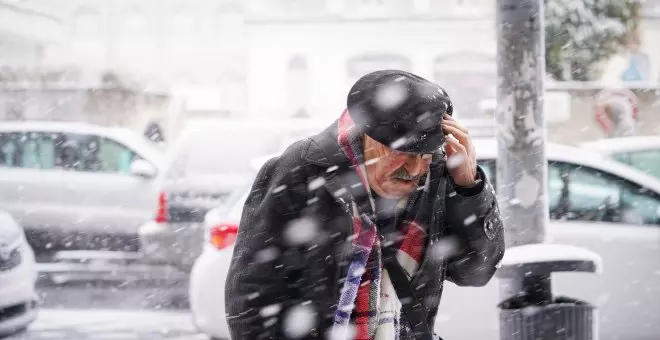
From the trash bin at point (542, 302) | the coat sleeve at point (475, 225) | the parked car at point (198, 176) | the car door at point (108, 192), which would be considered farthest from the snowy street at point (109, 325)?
the coat sleeve at point (475, 225)

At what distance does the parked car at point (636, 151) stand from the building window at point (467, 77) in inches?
905

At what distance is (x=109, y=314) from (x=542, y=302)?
551cm

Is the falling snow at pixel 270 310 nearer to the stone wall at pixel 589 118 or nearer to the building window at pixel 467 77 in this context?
the stone wall at pixel 589 118

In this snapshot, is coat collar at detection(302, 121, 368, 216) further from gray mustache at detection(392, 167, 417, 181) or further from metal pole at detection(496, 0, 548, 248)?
metal pole at detection(496, 0, 548, 248)

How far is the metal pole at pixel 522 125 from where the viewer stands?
165 inches

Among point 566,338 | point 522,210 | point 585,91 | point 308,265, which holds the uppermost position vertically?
point 308,265

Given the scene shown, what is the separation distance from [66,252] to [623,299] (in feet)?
24.0

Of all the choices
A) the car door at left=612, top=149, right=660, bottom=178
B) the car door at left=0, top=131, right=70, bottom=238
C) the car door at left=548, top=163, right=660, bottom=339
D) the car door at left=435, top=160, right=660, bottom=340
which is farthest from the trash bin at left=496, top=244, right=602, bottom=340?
the car door at left=0, top=131, right=70, bottom=238

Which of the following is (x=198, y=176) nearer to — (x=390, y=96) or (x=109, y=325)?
(x=109, y=325)

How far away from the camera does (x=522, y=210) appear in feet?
13.7

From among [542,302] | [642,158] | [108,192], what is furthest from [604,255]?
[108,192]

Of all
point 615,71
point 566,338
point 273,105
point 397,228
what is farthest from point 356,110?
point 273,105

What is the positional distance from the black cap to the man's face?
0.05 metres

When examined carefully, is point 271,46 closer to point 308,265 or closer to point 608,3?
point 608,3
